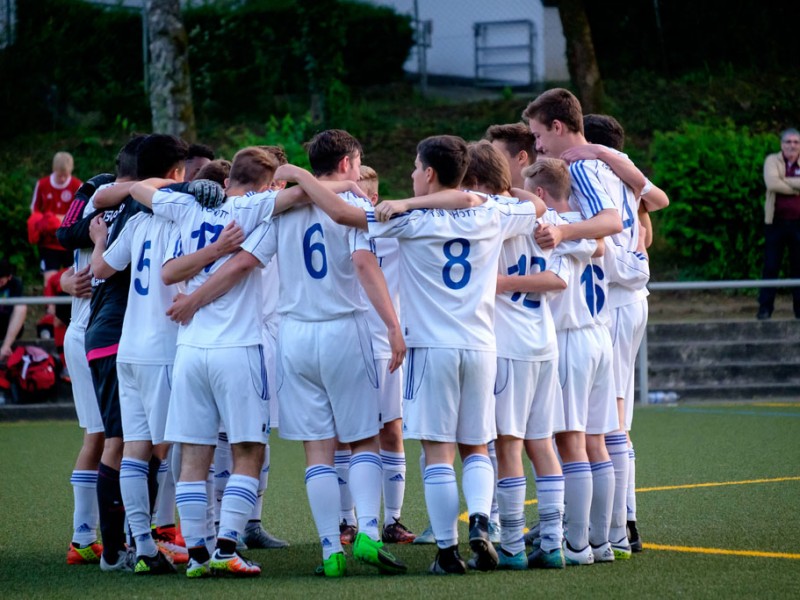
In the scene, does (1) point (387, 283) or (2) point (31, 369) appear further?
(2) point (31, 369)

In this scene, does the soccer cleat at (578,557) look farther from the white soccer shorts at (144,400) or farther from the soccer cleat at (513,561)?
the white soccer shorts at (144,400)

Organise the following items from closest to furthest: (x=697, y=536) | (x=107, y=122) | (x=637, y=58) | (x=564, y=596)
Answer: (x=564, y=596) → (x=697, y=536) → (x=107, y=122) → (x=637, y=58)

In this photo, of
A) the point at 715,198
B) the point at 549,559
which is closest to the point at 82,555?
the point at 549,559

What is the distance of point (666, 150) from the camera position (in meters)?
16.9

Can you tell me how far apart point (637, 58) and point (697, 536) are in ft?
58.8

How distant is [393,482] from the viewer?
720 cm

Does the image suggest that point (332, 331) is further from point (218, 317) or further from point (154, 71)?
point (154, 71)

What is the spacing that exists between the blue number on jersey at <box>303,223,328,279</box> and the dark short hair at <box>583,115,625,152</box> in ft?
5.91

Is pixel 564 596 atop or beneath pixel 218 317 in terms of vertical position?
beneath

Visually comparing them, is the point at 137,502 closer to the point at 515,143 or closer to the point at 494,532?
the point at 494,532

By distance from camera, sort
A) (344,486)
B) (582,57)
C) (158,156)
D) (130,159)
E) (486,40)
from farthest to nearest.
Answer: (486,40), (582,57), (344,486), (130,159), (158,156)

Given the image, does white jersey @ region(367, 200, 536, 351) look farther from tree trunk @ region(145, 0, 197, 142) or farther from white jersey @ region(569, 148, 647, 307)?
tree trunk @ region(145, 0, 197, 142)

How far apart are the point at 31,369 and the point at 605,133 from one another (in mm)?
8153

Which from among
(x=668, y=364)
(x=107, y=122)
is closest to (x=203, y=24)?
(x=107, y=122)
